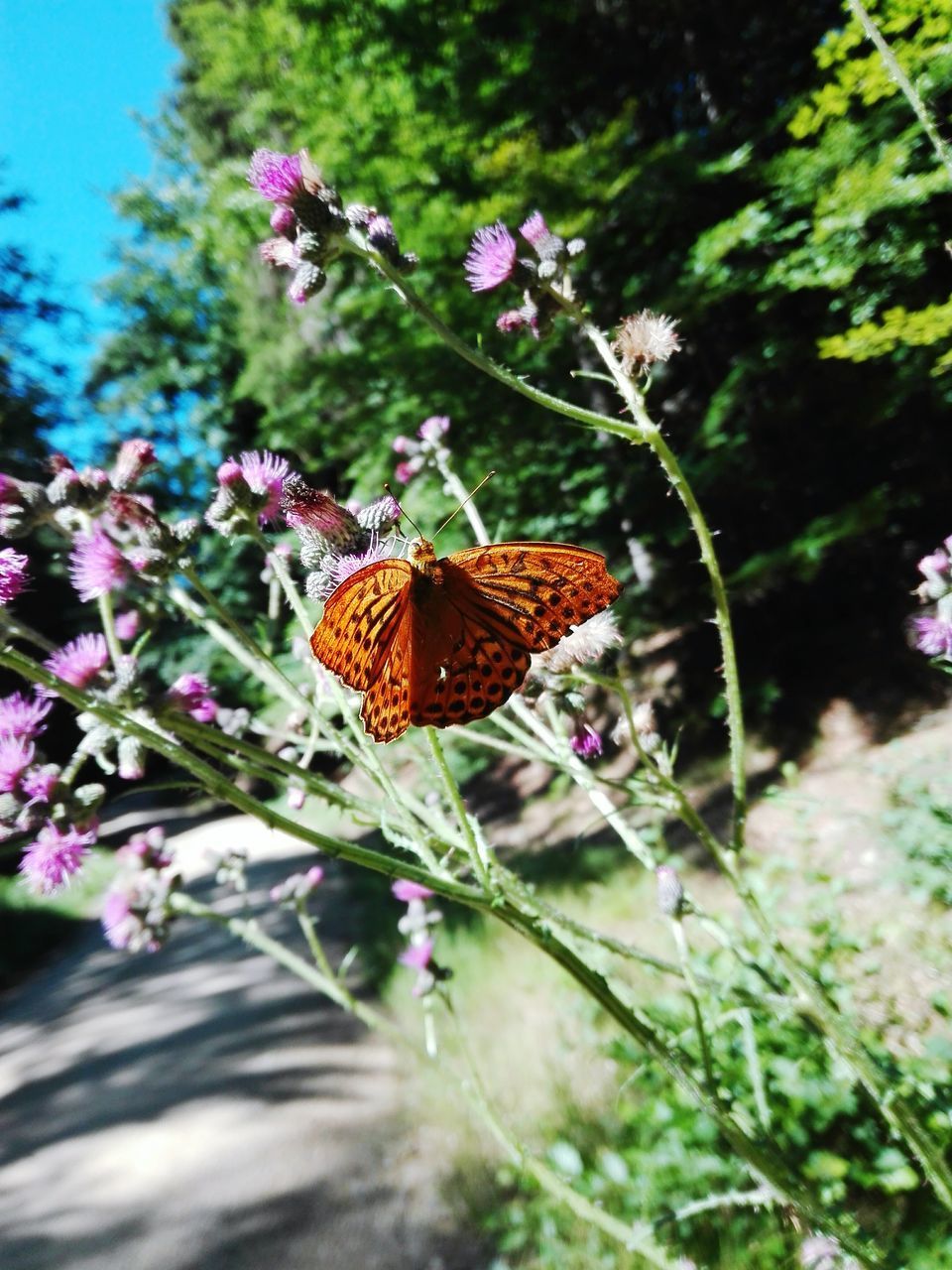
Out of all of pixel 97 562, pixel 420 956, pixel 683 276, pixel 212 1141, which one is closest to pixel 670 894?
pixel 420 956

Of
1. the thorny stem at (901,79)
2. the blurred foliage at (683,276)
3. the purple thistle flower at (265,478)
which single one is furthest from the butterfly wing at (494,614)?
the blurred foliage at (683,276)

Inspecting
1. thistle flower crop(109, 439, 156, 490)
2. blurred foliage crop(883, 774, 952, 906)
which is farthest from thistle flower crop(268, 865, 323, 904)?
blurred foliage crop(883, 774, 952, 906)

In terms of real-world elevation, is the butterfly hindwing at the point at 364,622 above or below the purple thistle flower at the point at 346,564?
below

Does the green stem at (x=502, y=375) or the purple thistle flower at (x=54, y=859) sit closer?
the green stem at (x=502, y=375)

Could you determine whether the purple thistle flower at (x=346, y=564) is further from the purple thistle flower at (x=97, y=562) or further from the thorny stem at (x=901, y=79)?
the thorny stem at (x=901, y=79)

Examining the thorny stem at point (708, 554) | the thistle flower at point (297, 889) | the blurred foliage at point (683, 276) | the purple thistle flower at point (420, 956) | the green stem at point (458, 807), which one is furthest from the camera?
the blurred foliage at point (683, 276)

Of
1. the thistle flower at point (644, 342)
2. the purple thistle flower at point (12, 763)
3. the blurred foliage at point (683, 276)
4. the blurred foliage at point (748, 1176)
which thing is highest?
the blurred foliage at point (683, 276)

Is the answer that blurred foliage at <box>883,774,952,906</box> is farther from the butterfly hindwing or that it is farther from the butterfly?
the butterfly hindwing

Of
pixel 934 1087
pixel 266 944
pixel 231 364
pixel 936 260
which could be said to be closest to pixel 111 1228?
pixel 266 944
